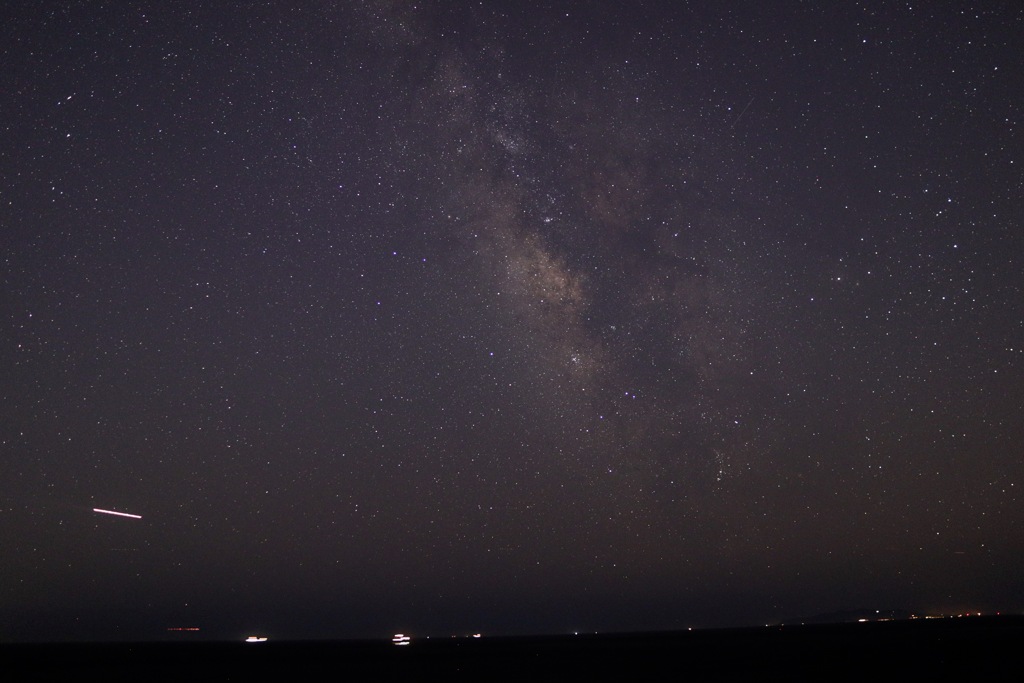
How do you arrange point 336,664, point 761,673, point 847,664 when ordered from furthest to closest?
point 336,664 < point 847,664 < point 761,673

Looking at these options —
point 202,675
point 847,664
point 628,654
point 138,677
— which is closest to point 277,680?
point 202,675

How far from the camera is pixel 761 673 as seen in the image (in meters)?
17.6

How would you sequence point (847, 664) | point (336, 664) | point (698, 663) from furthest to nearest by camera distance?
point (336, 664), point (698, 663), point (847, 664)

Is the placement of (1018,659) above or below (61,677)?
below

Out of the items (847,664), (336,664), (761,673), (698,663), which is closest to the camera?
(761,673)

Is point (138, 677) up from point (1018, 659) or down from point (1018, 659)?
up

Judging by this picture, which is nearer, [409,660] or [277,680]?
[277,680]

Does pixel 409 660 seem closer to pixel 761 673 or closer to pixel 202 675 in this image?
pixel 202 675

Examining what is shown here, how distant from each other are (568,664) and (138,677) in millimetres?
13815

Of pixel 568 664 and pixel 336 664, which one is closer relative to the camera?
pixel 568 664

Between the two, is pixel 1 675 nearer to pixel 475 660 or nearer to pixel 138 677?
pixel 138 677

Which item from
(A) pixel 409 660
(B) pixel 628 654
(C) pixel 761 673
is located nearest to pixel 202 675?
(A) pixel 409 660

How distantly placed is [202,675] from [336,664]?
14.9 ft

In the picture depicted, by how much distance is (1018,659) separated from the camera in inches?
771
